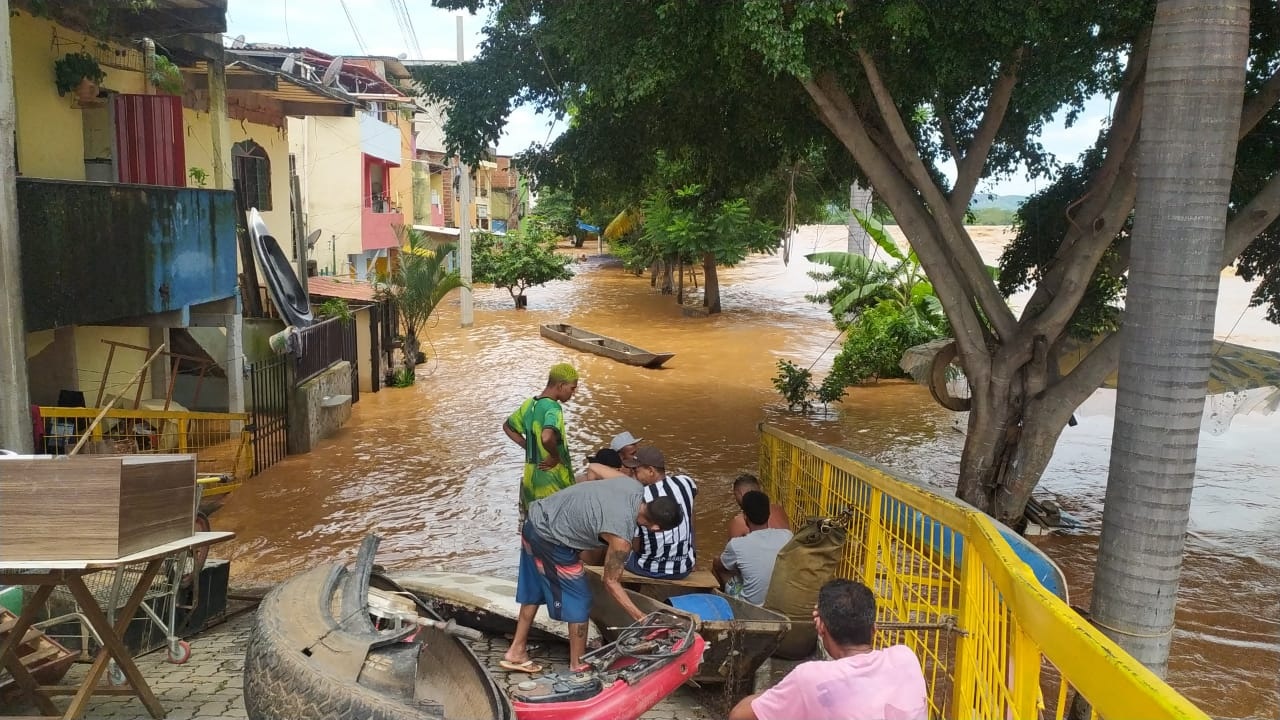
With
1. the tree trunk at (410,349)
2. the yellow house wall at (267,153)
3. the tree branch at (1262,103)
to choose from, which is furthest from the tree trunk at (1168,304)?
the tree trunk at (410,349)

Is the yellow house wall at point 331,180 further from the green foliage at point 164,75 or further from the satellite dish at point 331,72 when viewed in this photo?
the green foliage at point 164,75

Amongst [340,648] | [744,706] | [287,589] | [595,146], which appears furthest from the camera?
[595,146]

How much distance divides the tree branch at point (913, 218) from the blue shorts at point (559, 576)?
6088 mm

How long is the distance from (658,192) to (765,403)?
14.8 meters

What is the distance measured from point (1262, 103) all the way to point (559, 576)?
25.5 ft

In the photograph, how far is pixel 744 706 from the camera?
11.0ft

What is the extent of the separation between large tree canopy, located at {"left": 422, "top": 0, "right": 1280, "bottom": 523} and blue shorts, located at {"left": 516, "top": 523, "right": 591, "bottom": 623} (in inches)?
179

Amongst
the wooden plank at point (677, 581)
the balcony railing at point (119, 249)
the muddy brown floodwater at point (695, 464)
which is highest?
the balcony railing at point (119, 249)

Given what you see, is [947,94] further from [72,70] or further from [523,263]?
[523,263]

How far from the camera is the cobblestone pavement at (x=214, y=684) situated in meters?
5.13

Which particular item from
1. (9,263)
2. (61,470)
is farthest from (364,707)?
(9,263)

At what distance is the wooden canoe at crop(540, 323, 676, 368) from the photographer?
2323 centimetres

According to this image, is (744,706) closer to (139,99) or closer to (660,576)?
(660,576)

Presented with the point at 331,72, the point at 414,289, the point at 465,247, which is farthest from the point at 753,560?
the point at 465,247
